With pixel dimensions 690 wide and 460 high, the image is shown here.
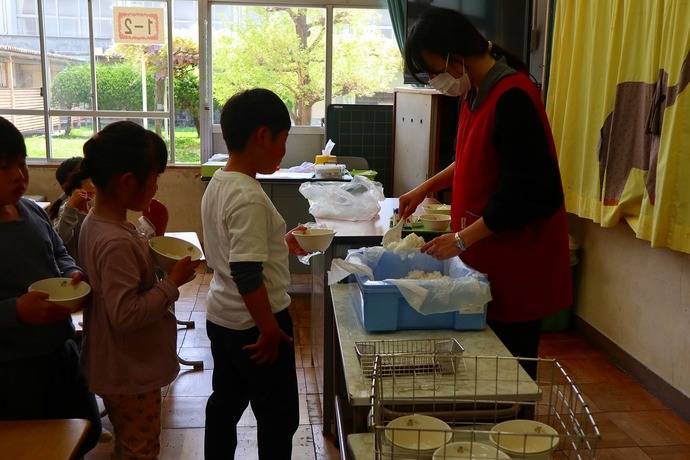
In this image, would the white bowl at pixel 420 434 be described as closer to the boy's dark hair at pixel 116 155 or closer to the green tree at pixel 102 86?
the boy's dark hair at pixel 116 155

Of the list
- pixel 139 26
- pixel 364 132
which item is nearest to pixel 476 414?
pixel 364 132

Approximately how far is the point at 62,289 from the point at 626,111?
2.50 metres

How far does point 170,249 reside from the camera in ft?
5.57

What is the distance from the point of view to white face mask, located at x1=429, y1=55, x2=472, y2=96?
172cm

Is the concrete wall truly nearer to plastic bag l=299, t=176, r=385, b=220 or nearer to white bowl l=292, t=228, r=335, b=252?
plastic bag l=299, t=176, r=385, b=220

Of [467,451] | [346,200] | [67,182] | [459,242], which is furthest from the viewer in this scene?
[346,200]

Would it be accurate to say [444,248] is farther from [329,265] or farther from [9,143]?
[9,143]

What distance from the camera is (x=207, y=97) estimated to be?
212 inches

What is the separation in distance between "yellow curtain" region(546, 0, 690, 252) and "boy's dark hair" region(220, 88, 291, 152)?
1.68 meters

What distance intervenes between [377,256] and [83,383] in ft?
2.67

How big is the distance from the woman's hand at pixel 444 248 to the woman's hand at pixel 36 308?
852 millimetres

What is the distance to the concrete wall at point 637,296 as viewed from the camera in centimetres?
286

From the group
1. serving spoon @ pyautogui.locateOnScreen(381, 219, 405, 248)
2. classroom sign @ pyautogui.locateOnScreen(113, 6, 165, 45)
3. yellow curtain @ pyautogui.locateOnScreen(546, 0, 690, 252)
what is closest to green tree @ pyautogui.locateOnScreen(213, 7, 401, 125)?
classroom sign @ pyautogui.locateOnScreen(113, 6, 165, 45)

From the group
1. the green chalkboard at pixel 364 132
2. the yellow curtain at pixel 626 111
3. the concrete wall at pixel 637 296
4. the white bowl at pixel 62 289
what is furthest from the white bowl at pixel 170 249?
the green chalkboard at pixel 364 132
